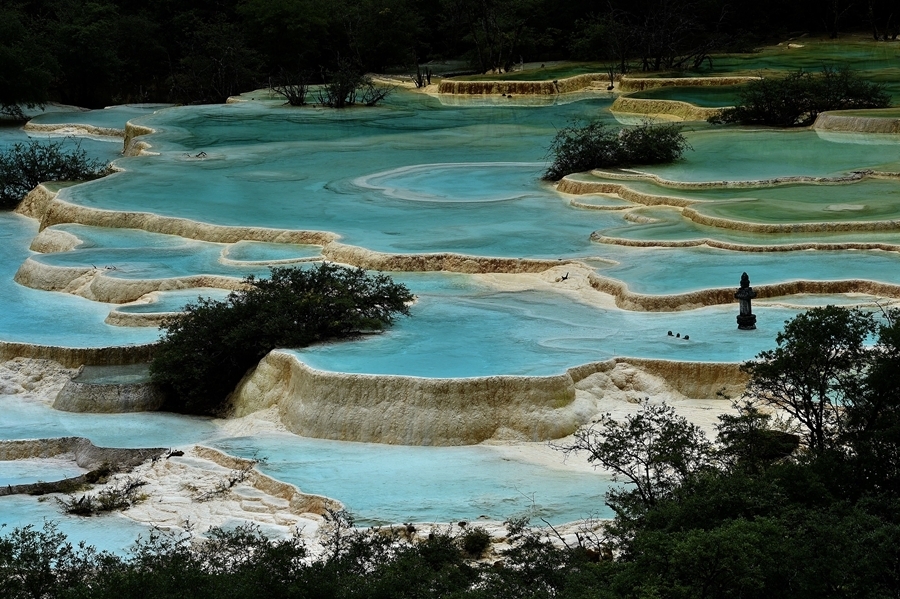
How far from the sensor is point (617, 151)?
2370 cm

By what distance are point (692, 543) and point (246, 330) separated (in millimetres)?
7633

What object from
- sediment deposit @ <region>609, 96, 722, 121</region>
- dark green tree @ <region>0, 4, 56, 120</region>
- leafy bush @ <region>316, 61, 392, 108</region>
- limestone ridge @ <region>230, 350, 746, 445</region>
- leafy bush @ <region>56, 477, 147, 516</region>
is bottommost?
leafy bush @ <region>56, 477, 147, 516</region>

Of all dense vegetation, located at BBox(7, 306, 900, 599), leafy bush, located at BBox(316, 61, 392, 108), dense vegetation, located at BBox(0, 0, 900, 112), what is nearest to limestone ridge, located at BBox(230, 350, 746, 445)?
dense vegetation, located at BBox(7, 306, 900, 599)

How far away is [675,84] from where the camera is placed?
34.9m

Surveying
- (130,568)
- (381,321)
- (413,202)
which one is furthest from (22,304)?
(130,568)

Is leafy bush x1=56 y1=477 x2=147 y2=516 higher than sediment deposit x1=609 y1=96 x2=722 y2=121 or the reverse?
the reverse

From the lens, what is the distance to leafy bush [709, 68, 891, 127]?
27281 mm

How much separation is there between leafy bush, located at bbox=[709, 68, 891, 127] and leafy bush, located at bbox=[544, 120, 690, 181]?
13.6 feet

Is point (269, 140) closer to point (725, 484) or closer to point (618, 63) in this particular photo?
point (618, 63)

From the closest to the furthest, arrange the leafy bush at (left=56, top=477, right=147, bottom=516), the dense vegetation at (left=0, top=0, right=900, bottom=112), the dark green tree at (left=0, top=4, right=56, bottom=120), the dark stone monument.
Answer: the leafy bush at (left=56, top=477, right=147, bottom=516) < the dark stone monument < the dark green tree at (left=0, top=4, right=56, bottom=120) < the dense vegetation at (left=0, top=0, right=900, bottom=112)

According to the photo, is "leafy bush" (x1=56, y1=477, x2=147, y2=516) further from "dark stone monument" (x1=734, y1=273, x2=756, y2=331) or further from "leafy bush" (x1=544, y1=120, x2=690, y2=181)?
"leafy bush" (x1=544, y1=120, x2=690, y2=181)

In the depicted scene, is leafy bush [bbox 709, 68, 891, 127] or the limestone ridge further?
leafy bush [bbox 709, 68, 891, 127]

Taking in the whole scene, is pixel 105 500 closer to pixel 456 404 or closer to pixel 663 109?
pixel 456 404

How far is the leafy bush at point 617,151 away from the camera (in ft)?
76.8
